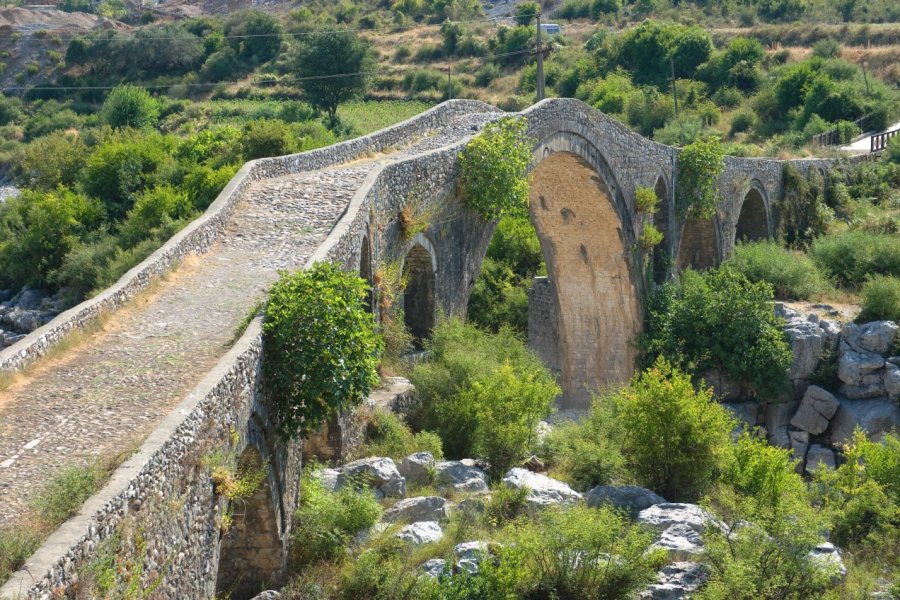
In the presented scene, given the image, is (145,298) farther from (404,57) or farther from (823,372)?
(404,57)

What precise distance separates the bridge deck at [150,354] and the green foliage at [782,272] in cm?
1290

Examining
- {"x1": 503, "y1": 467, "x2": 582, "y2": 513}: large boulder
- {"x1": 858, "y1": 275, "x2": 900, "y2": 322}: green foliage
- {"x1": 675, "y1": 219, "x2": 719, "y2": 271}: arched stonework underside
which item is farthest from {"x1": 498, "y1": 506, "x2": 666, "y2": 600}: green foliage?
{"x1": 675, "y1": 219, "x2": 719, "y2": 271}: arched stonework underside

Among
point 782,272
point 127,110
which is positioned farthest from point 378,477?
point 127,110

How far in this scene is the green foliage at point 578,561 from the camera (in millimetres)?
8578

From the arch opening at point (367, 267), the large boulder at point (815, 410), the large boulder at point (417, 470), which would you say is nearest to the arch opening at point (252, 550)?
the large boulder at point (417, 470)

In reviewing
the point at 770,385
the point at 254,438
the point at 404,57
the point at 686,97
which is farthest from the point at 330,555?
the point at 404,57

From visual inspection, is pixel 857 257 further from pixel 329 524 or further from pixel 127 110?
pixel 127 110

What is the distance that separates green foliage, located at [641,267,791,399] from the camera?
21.0 m

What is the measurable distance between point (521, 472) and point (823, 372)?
12394 mm

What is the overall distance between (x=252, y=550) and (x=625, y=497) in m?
3.78

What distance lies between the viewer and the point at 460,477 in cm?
1106

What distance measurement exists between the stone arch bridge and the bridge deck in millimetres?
20

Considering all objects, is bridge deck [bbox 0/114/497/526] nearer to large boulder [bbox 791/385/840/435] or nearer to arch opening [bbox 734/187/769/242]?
large boulder [bbox 791/385/840/435]

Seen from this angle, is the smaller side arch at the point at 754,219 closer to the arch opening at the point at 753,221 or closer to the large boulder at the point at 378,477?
the arch opening at the point at 753,221
